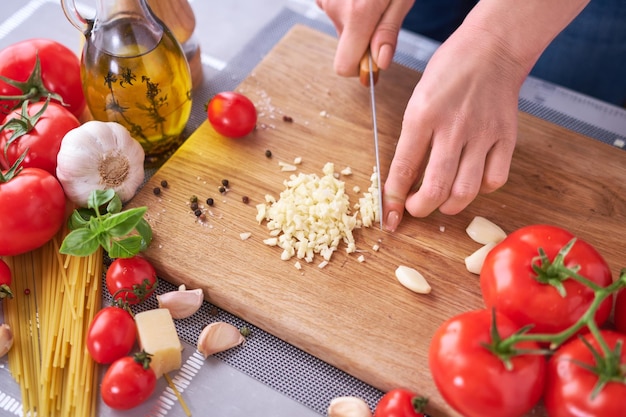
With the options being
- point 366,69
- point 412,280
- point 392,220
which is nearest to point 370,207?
point 392,220

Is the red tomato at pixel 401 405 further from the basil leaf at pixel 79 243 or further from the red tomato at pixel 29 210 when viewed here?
the red tomato at pixel 29 210

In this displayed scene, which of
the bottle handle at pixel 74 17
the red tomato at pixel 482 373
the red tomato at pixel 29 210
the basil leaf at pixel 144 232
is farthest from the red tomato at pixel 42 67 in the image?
the red tomato at pixel 482 373

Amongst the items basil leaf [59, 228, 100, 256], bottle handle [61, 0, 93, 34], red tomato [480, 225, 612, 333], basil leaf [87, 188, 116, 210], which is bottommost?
basil leaf [59, 228, 100, 256]

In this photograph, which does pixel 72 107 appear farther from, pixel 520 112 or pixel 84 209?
pixel 520 112

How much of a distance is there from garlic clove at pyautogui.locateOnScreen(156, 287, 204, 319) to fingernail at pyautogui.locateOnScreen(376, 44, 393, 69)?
68 cm

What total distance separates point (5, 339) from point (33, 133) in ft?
1.35

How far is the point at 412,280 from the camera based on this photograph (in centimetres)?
126

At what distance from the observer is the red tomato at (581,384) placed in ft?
3.10

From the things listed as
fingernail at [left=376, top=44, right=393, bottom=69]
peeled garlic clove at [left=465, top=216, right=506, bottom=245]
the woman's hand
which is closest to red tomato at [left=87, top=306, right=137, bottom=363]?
the woman's hand

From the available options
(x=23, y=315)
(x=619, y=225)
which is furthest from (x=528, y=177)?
(x=23, y=315)

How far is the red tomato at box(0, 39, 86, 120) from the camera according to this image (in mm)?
1424

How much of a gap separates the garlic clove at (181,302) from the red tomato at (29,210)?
0.26 metres

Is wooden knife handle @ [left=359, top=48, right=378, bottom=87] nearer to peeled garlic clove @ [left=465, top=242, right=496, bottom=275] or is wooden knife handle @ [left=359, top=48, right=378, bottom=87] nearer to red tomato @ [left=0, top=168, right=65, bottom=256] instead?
peeled garlic clove @ [left=465, top=242, right=496, bottom=275]

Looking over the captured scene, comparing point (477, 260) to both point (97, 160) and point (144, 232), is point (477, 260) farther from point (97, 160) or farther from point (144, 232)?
point (97, 160)
